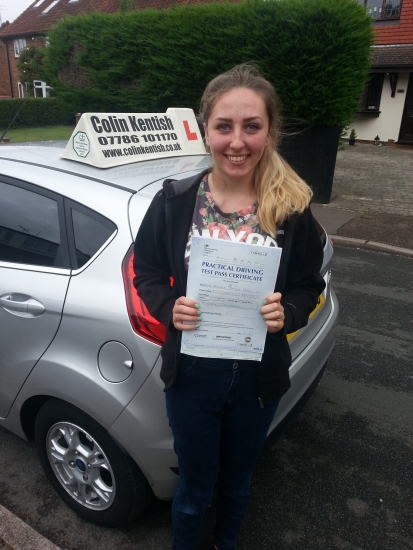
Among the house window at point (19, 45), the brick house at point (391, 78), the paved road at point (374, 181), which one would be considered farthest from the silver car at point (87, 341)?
the house window at point (19, 45)

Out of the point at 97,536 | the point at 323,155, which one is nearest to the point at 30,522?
the point at 97,536

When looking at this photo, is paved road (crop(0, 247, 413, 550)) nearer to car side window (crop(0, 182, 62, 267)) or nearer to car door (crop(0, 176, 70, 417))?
car door (crop(0, 176, 70, 417))

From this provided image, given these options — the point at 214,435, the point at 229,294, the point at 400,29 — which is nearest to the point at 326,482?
the point at 214,435

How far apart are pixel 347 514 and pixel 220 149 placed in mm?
1924

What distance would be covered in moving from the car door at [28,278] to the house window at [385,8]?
21.8 metres

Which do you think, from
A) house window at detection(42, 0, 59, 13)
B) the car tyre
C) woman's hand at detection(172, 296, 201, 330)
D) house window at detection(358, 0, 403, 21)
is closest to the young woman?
woman's hand at detection(172, 296, 201, 330)

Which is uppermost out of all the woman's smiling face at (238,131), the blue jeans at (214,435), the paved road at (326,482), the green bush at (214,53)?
the green bush at (214,53)

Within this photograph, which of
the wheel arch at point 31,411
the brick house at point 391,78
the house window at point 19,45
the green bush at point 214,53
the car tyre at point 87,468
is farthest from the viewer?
the house window at point 19,45

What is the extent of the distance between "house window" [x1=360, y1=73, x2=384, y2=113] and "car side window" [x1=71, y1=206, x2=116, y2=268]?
20883 mm

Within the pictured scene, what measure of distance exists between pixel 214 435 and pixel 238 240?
71cm

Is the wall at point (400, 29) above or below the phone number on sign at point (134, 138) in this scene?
above

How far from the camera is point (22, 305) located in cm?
211

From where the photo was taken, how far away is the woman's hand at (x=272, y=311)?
142cm

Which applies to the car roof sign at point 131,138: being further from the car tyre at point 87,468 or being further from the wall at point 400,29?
the wall at point 400,29
